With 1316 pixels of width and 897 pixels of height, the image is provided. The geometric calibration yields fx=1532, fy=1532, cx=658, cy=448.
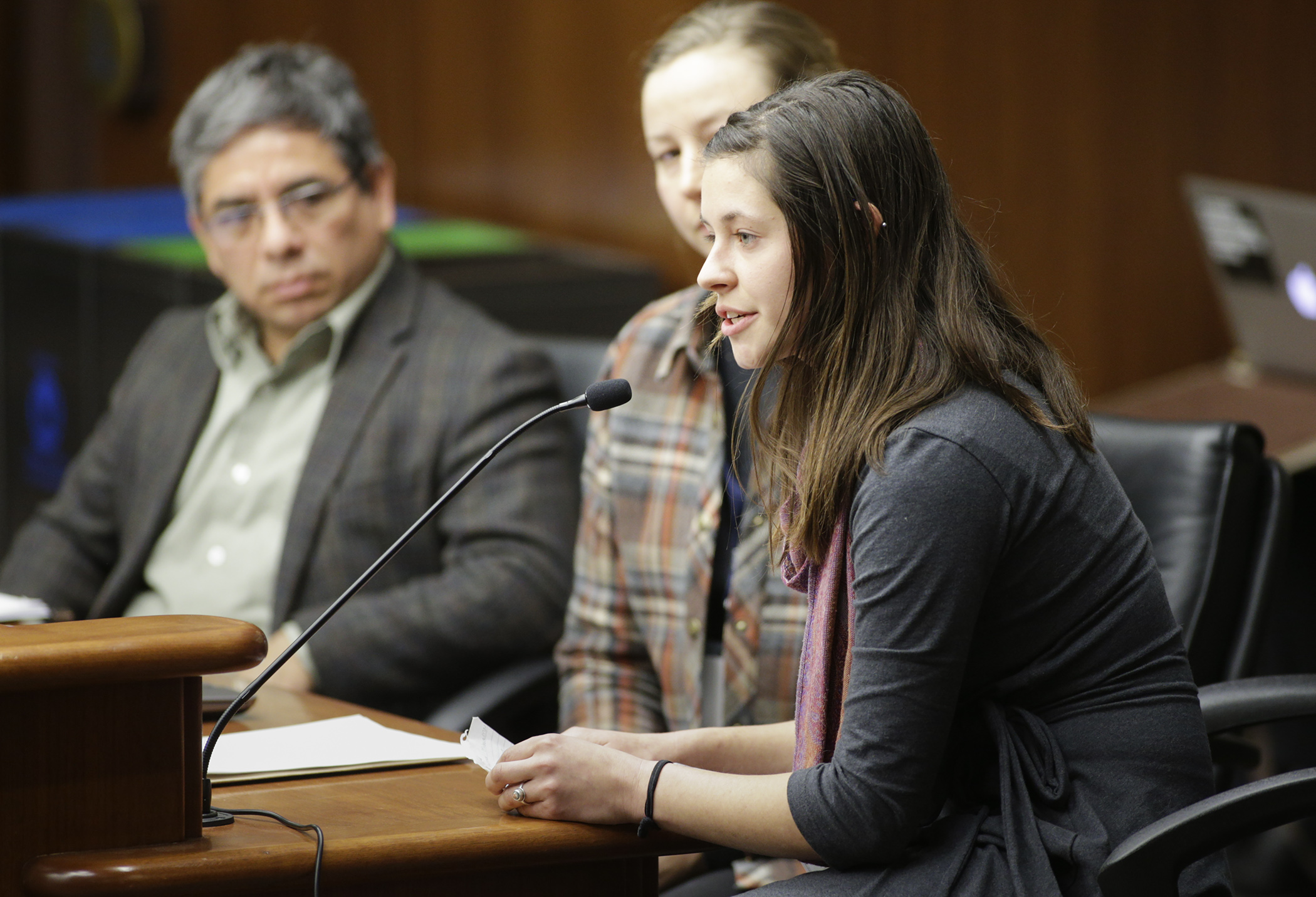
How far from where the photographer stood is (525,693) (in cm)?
208

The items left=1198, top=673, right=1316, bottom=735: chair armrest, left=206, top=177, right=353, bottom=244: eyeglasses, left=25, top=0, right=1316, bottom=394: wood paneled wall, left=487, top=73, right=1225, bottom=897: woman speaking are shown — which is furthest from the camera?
left=25, top=0, right=1316, bottom=394: wood paneled wall

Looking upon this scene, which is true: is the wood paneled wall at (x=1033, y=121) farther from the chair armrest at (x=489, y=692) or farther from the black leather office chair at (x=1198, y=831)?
the black leather office chair at (x=1198, y=831)

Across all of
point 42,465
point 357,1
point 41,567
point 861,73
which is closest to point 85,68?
point 357,1

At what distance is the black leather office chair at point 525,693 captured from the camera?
2.01 metres

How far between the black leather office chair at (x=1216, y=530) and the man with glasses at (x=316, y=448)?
845mm

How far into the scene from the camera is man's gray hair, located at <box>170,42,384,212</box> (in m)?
2.37

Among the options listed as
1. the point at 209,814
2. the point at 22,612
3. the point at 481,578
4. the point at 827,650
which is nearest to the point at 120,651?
the point at 209,814

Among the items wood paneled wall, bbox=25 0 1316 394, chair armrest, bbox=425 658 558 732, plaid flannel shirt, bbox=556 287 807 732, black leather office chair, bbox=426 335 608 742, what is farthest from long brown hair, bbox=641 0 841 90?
wood paneled wall, bbox=25 0 1316 394

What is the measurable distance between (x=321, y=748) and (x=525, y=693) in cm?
60

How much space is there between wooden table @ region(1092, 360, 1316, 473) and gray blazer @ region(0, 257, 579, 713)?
1.07 meters

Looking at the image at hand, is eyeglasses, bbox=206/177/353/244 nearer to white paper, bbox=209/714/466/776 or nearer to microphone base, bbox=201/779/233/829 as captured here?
→ white paper, bbox=209/714/466/776

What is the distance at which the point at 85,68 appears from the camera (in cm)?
566

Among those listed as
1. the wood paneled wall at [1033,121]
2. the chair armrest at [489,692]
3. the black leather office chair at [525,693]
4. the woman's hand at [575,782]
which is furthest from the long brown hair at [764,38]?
the wood paneled wall at [1033,121]

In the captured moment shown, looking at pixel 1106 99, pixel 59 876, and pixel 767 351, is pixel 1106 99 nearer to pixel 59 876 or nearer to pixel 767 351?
pixel 767 351
